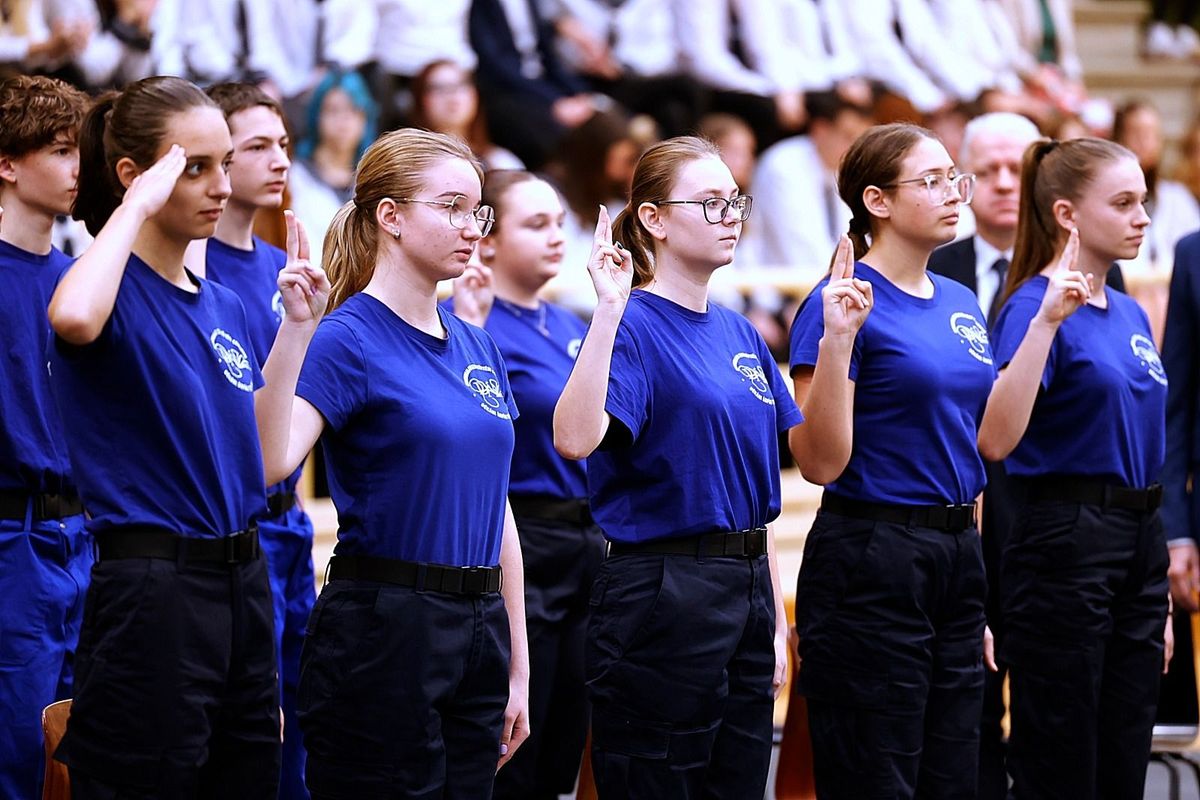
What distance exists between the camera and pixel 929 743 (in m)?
3.58

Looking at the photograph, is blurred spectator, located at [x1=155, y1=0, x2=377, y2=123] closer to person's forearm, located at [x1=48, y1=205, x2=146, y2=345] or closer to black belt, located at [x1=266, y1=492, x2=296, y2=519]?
black belt, located at [x1=266, y1=492, x2=296, y2=519]

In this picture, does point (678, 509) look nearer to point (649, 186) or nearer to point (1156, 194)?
point (649, 186)

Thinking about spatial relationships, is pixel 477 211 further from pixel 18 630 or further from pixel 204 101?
pixel 18 630

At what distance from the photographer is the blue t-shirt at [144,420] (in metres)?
2.68

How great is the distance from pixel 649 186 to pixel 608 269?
13.7 inches

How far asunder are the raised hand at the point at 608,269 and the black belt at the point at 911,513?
77 cm

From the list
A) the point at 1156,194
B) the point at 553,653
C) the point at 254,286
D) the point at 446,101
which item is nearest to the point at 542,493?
the point at 553,653

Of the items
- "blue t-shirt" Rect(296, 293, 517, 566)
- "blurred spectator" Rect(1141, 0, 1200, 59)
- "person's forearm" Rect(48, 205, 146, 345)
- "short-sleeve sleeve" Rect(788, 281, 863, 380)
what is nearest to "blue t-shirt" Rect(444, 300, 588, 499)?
"short-sleeve sleeve" Rect(788, 281, 863, 380)

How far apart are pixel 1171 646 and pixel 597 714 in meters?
1.77

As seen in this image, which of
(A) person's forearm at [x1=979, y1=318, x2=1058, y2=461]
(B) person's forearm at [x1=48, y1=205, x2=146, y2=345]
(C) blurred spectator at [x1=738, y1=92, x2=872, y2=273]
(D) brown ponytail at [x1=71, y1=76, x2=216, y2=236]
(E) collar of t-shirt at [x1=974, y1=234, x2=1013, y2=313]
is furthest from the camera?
(C) blurred spectator at [x1=738, y1=92, x2=872, y2=273]

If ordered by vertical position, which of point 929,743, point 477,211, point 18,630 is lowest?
point 929,743

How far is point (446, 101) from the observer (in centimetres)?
705

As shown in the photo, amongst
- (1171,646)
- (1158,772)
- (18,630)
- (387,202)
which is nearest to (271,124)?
(387,202)

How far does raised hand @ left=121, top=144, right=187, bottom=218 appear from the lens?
8.66 feet
